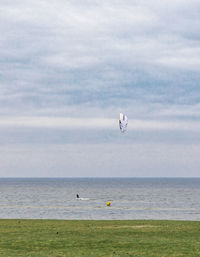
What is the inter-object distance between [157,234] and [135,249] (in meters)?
7.86

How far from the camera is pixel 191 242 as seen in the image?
26969mm

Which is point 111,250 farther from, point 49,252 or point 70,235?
point 70,235

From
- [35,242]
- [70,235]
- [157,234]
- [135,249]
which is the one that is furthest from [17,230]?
[135,249]

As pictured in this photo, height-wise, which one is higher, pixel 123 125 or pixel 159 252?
pixel 123 125

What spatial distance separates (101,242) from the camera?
88.9 ft

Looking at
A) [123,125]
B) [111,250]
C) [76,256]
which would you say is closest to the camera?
[76,256]

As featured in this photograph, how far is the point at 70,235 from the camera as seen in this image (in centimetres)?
3109

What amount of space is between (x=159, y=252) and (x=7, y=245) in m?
8.77

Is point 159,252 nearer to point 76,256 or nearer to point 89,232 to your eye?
point 76,256

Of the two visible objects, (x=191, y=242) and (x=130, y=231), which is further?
(x=130, y=231)

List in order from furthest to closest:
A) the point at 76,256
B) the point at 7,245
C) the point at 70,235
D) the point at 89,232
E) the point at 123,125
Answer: the point at 123,125
the point at 89,232
the point at 70,235
the point at 7,245
the point at 76,256

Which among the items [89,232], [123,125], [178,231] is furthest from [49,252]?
[123,125]

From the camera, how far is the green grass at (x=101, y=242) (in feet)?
75.6

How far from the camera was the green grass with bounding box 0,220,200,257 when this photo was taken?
23.0 metres
